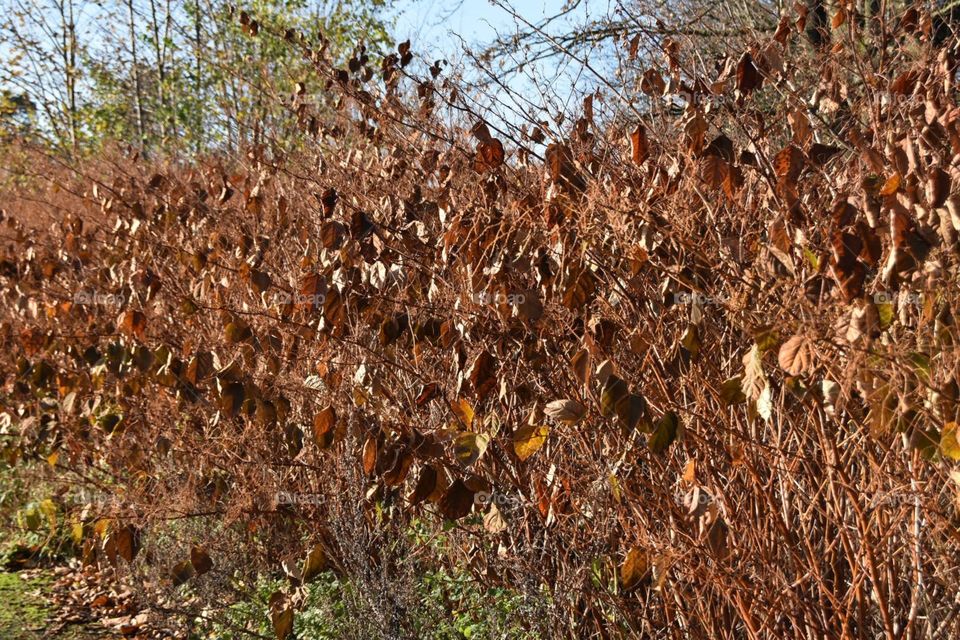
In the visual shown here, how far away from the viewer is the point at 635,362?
2.94 m

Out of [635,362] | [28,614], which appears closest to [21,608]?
[28,614]

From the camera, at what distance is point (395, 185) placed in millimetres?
3998

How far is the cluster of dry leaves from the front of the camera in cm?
217

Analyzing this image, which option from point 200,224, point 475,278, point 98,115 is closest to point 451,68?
point 200,224

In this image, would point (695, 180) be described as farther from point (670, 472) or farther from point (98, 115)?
point (98, 115)

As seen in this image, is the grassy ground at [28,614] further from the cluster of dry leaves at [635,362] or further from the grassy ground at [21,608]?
the cluster of dry leaves at [635,362]

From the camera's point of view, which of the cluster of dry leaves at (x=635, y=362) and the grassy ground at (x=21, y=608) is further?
the grassy ground at (x=21, y=608)

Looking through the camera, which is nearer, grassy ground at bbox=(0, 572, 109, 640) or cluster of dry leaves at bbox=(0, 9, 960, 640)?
cluster of dry leaves at bbox=(0, 9, 960, 640)

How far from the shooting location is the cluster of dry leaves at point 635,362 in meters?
2.17

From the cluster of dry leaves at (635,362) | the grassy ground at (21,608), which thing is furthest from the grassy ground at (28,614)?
the cluster of dry leaves at (635,362)

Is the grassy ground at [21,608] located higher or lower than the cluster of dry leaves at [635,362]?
lower

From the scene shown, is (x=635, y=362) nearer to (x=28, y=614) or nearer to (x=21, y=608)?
(x=28, y=614)

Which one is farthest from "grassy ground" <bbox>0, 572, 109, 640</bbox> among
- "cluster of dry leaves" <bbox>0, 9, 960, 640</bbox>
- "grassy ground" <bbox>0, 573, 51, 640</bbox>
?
"cluster of dry leaves" <bbox>0, 9, 960, 640</bbox>

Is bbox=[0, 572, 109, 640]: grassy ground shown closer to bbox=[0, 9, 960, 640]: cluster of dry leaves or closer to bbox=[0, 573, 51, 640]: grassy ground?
bbox=[0, 573, 51, 640]: grassy ground
